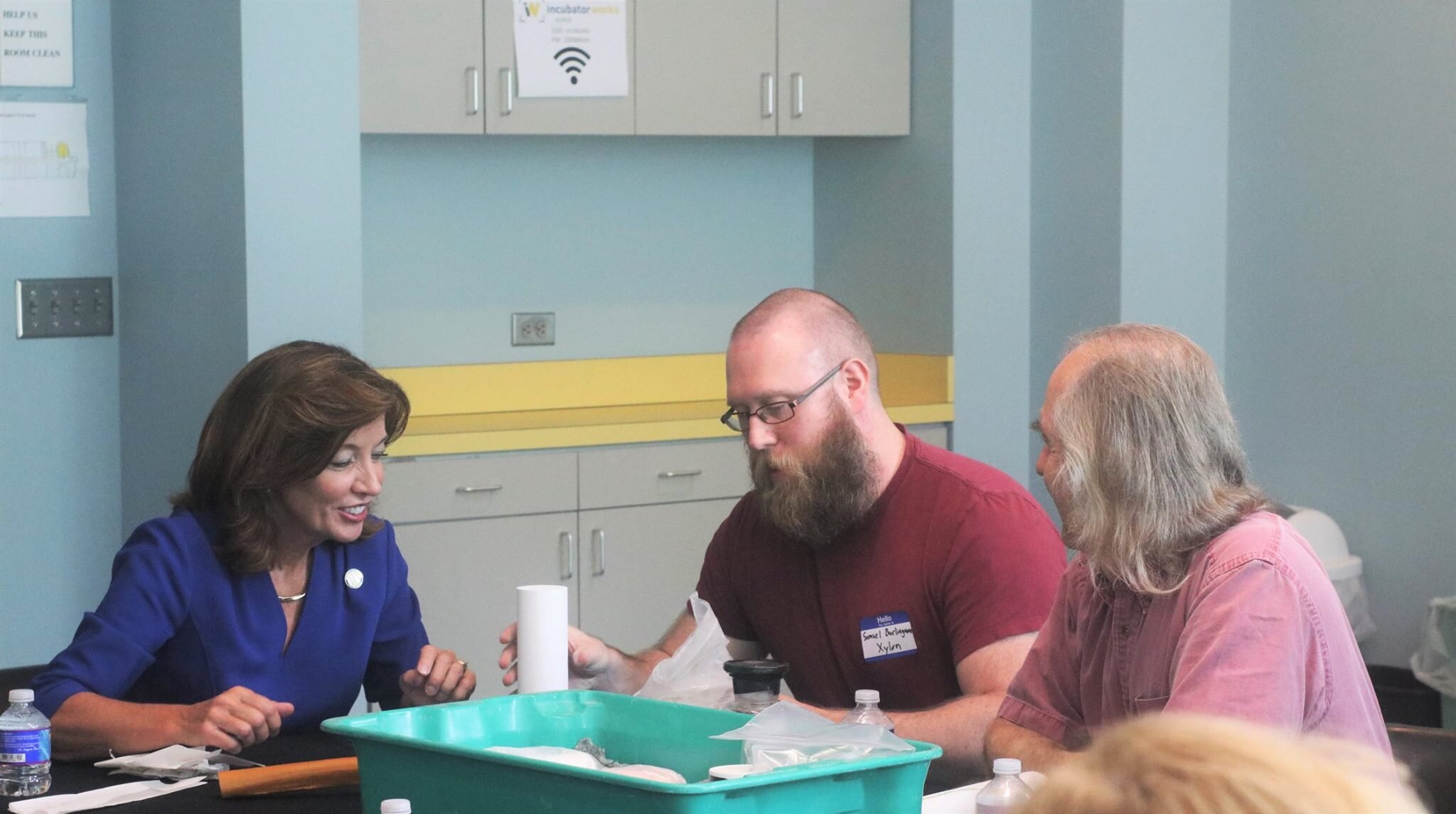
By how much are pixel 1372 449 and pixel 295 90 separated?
2.64m

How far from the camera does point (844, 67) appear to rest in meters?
4.39

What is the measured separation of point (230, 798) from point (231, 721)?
181 mm

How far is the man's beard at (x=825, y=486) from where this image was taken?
227cm

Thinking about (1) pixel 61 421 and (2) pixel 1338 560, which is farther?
(2) pixel 1338 560

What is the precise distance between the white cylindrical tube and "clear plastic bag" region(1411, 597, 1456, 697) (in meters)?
2.51

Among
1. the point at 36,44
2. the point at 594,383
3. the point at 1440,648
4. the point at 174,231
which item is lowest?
the point at 1440,648

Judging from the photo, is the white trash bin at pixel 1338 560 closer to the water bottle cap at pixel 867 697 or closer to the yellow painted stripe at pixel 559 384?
the yellow painted stripe at pixel 559 384

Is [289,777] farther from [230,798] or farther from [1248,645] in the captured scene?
[1248,645]

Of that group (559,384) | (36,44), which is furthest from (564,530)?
(36,44)

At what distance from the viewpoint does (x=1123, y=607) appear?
1.81 m

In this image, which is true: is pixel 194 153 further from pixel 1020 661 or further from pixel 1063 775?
pixel 1063 775

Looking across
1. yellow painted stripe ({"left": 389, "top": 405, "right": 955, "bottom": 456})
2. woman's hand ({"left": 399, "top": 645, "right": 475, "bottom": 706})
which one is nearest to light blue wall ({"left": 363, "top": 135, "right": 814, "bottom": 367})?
yellow painted stripe ({"left": 389, "top": 405, "right": 955, "bottom": 456})

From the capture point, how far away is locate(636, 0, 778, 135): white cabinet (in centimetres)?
415

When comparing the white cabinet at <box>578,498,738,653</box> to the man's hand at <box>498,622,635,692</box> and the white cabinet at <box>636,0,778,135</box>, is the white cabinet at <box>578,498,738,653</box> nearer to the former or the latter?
the white cabinet at <box>636,0,778,135</box>
